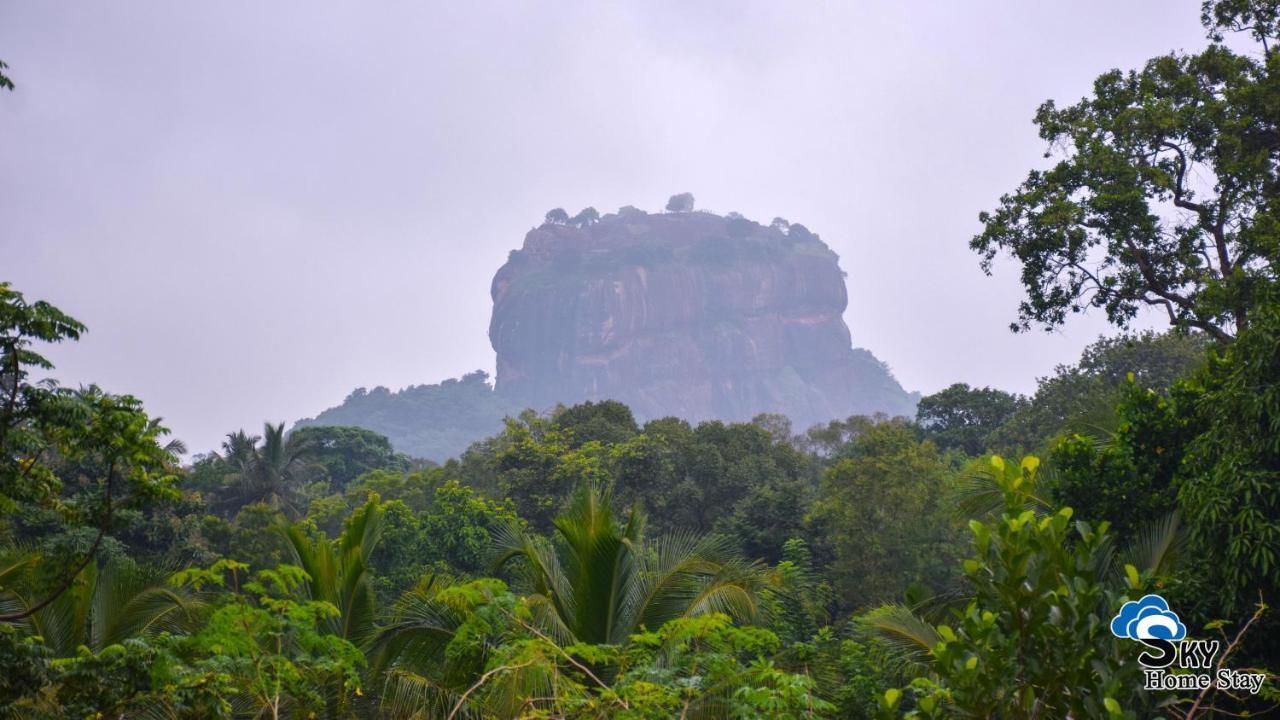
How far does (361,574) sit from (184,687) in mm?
3065

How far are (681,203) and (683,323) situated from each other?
3259cm

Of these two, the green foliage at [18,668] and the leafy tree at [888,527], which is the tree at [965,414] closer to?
the leafy tree at [888,527]

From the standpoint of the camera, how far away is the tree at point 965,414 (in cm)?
2922

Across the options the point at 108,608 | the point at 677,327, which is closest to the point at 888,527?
the point at 108,608

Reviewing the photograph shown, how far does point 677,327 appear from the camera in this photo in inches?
5955

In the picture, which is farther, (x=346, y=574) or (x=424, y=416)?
(x=424, y=416)

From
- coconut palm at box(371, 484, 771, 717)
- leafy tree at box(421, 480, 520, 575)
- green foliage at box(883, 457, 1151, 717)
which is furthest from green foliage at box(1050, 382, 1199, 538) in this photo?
leafy tree at box(421, 480, 520, 575)

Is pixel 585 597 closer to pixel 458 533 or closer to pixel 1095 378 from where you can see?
pixel 458 533

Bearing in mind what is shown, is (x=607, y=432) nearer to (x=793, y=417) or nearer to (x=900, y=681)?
(x=900, y=681)

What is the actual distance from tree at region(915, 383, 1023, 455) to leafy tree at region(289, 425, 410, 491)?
27057 mm

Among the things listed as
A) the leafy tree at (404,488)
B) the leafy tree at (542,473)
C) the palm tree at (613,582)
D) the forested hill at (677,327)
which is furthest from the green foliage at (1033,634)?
the forested hill at (677,327)

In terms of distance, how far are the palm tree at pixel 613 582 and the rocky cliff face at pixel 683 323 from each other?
A: 439 feet

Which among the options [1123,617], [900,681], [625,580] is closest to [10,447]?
Result: [625,580]

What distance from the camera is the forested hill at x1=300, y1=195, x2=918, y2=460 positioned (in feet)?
471
